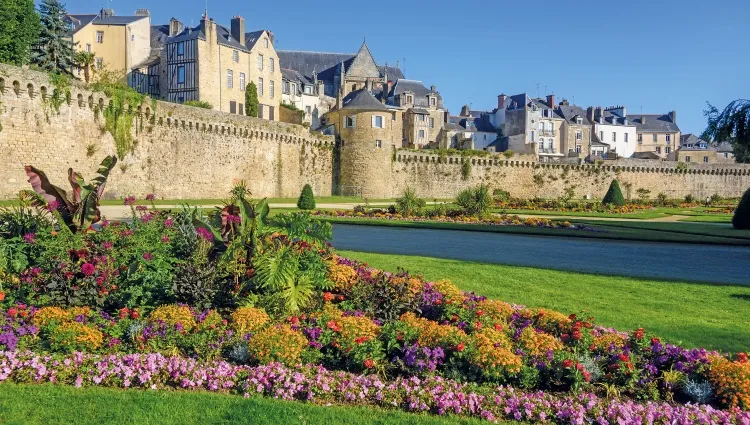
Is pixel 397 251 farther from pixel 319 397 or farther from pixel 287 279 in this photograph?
pixel 319 397

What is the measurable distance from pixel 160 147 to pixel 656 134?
81.6 m

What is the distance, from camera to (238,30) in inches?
2082

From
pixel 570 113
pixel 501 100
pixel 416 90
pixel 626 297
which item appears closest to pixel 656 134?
pixel 570 113

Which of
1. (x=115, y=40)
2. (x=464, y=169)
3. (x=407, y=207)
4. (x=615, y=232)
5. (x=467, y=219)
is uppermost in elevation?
(x=115, y=40)

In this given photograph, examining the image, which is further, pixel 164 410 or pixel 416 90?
pixel 416 90

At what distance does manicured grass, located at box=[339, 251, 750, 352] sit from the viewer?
7.31 meters

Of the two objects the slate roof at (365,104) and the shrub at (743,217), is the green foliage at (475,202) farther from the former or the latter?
the slate roof at (365,104)

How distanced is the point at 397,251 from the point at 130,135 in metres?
23.4

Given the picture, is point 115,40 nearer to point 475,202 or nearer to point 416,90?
point 416,90

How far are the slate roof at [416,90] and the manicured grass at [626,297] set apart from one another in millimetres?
62857

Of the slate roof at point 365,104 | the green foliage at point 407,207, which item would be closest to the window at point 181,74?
the slate roof at point 365,104

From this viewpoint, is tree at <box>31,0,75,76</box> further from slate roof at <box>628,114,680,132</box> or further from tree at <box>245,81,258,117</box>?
slate roof at <box>628,114,680,132</box>

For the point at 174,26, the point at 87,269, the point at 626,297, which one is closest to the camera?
the point at 87,269

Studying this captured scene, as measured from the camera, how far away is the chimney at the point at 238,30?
173ft
